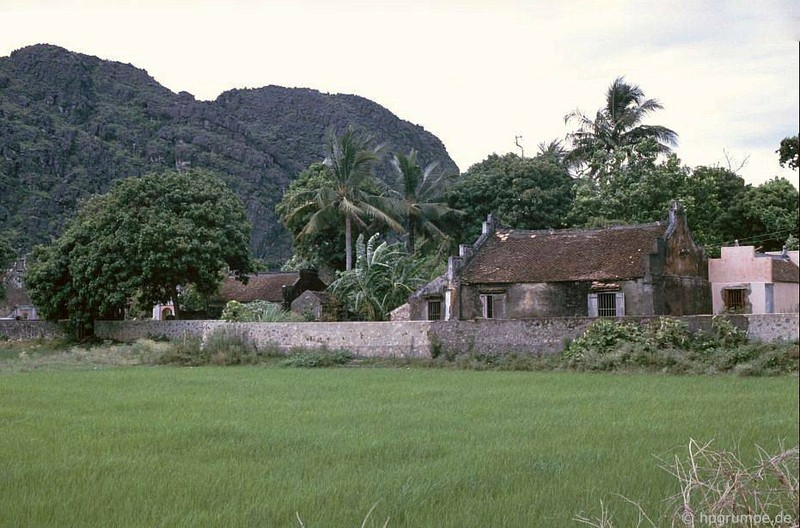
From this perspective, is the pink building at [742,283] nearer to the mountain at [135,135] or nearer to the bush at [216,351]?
the bush at [216,351]

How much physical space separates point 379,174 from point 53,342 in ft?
241

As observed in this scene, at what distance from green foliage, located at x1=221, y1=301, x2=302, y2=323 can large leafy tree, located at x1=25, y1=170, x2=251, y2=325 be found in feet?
8.01

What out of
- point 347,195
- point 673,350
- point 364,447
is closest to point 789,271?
point 364,447

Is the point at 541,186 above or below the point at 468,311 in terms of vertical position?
above

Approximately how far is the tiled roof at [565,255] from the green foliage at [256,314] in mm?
7414

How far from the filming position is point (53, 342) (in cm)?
3756

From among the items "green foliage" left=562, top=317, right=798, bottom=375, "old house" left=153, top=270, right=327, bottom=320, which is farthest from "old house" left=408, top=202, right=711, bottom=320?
"old house" left=153, top=270, right=327, bottom=320

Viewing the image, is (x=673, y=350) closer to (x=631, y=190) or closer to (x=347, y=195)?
(x=631, y=190)

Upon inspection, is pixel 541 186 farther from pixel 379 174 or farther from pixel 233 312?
pixel 379 174

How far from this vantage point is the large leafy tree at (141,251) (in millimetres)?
34000

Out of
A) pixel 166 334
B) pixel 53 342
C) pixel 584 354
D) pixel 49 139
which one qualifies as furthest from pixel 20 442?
pixel 49 139

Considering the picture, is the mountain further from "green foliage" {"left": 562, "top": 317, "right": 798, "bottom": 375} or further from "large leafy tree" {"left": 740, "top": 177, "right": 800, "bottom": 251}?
"green foliage" {"left": 562, "top": 317, "right": 798, "bottom": 375}

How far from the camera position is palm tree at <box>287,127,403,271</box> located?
40.0 metres

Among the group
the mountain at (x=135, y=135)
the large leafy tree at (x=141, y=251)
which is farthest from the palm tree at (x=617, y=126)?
the mountain at (x=135, y=135)
